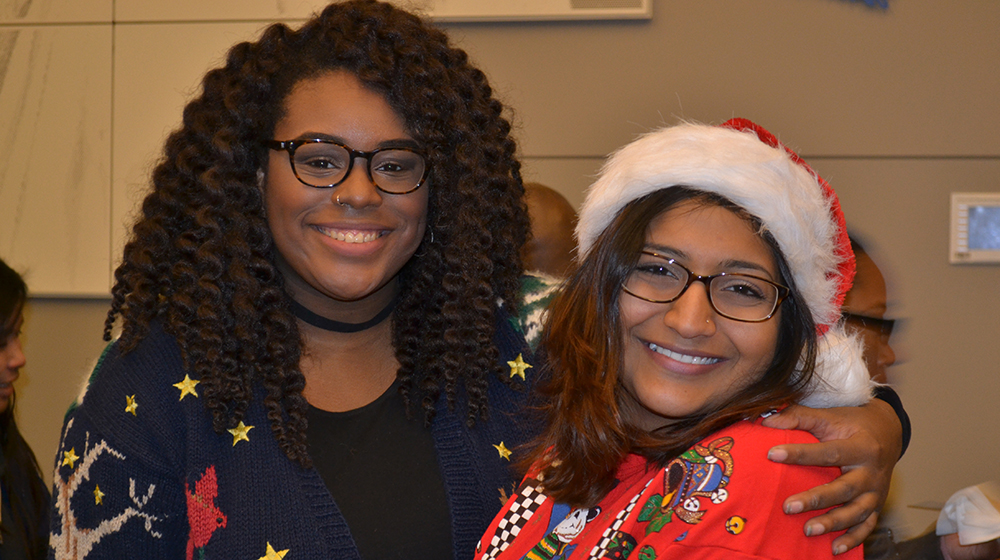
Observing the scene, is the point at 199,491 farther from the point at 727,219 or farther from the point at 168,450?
the point at 727,219

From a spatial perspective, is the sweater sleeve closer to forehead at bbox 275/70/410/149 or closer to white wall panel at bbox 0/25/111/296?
forehead at bbox 275/70/410/149

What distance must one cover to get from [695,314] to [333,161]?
709mm

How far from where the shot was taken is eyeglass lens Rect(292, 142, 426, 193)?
60.4 inches

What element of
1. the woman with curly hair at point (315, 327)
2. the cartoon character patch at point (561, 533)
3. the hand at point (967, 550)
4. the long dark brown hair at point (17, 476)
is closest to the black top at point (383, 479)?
the woman with curly hair at point (315, 327)

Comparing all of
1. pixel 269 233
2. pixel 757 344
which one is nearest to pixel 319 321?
pixel 269 233

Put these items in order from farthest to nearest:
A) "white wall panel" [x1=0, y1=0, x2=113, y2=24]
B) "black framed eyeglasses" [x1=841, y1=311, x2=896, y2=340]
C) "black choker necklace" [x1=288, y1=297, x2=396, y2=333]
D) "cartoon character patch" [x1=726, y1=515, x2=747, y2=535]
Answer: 1. "white wall panel" [x1=0, y1=0, x2=113, y2=24]
2. "black framed eyeglasses" [x1=841, y1=311, x2=896, y2=340]
3. "black choker necklace" [x1=288, y1=297, x2=396, y2=333]
4. "cartoon character patch" [x1=726, y1=515, x2=747, y2=535]

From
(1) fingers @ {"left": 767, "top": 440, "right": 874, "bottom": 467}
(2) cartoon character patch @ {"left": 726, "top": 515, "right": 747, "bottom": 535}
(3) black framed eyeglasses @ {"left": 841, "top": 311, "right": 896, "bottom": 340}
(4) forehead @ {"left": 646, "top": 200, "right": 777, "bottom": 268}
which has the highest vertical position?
(4) forehead @ {"left": 646, "top": 200, "right": 777, "bottom": 268}

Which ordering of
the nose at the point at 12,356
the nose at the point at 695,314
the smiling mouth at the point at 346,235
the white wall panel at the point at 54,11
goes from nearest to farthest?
the nose at the point at 695,314
the smiling mouth at the point at 346,235
the nose at the point at 12,356
the white wall panel at the point at 54,11

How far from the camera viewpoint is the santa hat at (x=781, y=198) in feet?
4.39

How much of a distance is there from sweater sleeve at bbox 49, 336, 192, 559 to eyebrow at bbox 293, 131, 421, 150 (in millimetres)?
537

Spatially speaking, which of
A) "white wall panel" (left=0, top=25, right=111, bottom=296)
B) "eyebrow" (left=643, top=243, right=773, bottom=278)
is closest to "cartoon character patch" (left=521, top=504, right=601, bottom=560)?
"eyebrow" (left=643, top=243, right=773, bottom=278)

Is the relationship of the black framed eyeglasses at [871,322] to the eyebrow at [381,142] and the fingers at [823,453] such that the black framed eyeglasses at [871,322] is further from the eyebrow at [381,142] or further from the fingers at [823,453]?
the eyebrow at [381,142]

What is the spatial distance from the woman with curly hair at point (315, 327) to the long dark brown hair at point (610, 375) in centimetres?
22

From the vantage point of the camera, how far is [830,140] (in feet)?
10.6
